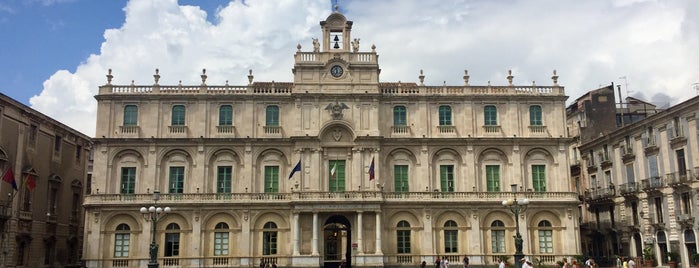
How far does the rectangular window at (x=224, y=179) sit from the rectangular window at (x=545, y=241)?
22687 millimetres

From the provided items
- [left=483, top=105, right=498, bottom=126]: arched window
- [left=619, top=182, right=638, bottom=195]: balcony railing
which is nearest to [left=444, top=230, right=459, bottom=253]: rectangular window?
[left=483, top=105, right=498, bottom=126]: arched window

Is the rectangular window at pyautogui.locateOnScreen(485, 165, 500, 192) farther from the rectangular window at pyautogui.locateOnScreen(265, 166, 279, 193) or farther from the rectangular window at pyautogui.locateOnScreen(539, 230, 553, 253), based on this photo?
the rectangular window at pyautogui.locateOnScreen(265, 166, 279, 193)

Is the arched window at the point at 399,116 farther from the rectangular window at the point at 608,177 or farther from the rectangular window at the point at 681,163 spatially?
the rectangular window at the point at 681,163

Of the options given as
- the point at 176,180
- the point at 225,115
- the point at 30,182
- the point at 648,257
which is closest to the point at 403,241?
the point at 225,115

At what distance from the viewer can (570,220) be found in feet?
150

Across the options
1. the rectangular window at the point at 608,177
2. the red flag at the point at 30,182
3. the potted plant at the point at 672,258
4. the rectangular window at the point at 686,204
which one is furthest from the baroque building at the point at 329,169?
the rectangular window at the point at 608,177

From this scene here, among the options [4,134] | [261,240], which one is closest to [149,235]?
[261,240]

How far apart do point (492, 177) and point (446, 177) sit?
3.40 meters

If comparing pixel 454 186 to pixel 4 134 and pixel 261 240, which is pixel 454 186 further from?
pixel 4 134

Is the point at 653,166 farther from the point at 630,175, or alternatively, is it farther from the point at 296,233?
the point at 296,233

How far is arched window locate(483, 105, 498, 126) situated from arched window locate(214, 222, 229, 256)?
2062 centimetres

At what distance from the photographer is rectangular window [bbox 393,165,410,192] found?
4675 centimetres

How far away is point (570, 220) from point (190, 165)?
27.6 metres

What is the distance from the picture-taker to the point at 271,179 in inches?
1833
